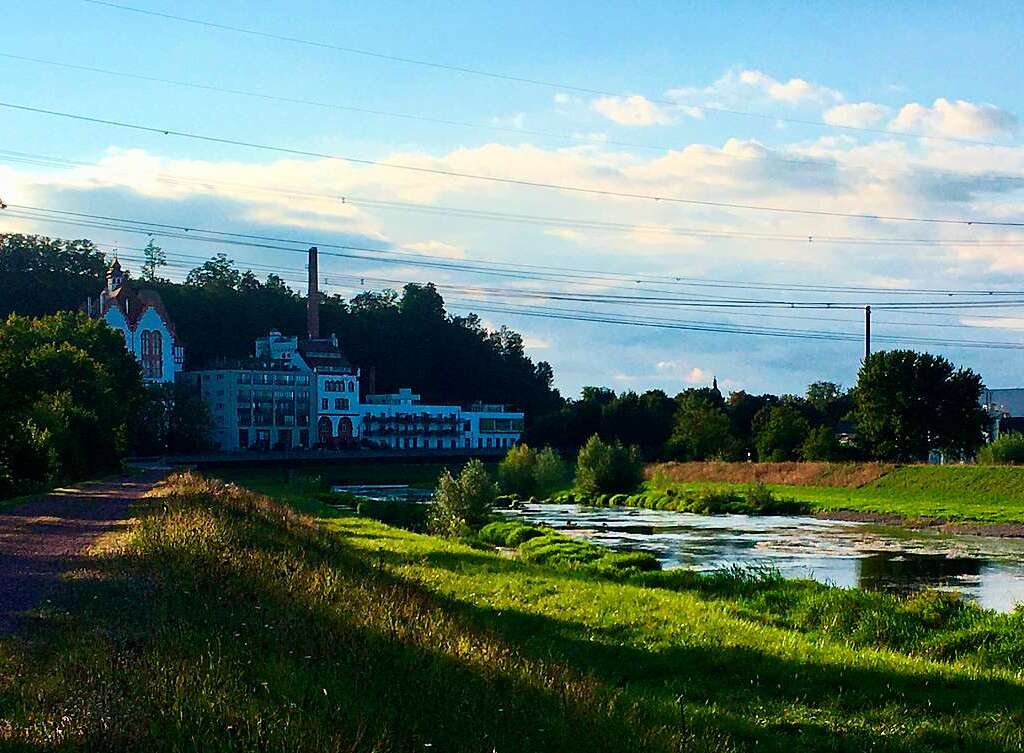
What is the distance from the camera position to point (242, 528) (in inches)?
1268

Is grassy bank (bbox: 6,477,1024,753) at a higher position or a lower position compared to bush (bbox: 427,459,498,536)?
higher

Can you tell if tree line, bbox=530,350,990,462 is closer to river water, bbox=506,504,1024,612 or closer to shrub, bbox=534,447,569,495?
shrub, bbox=534,447,569,495

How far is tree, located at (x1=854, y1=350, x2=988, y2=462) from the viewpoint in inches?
4407

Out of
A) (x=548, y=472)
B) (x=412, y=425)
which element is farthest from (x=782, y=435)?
(x=412, y=425)

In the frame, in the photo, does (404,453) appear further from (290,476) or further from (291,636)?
(291,636)

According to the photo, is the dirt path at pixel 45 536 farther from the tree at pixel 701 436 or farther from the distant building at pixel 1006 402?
the distant building at pixel 1006 402

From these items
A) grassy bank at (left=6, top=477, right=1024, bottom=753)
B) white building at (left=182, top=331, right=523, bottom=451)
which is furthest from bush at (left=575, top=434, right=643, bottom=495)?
grassy bank at (left=6, top=477, right=1024, bottom=753)

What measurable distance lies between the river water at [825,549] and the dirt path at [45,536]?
21.0 meters

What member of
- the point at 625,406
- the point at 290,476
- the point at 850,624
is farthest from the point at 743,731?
the point at 625,406

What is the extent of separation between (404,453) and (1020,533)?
93703mm

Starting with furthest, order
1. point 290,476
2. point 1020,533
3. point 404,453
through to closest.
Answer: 1. point 404,453
2. point 290,476
3. point 1020,533

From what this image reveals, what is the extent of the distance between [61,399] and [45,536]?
49.8 meters

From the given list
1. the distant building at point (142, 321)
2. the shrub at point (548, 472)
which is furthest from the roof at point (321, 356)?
the shrub at point (548, 472)

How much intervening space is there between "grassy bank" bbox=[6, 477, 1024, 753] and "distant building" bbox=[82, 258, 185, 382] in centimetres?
13554
